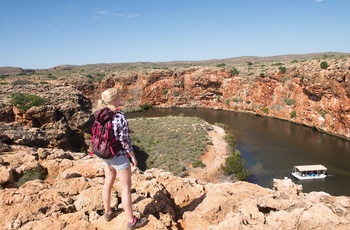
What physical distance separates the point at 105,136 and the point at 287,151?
28.1 m

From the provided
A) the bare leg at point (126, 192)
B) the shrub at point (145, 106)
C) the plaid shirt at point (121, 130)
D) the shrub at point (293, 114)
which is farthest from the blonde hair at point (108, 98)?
the shrub at point (145, 106)

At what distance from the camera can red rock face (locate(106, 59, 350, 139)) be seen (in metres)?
34.4

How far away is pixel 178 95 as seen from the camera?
58.4 metres

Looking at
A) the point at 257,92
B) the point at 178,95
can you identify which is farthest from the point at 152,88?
the point at 257,92

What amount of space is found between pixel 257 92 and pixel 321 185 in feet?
98.6

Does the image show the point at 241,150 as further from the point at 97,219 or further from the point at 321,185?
the point at 97,219

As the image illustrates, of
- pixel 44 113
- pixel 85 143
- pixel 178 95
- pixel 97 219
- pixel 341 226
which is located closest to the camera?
pixel 341 226

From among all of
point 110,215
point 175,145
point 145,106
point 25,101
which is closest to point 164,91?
point 145,106

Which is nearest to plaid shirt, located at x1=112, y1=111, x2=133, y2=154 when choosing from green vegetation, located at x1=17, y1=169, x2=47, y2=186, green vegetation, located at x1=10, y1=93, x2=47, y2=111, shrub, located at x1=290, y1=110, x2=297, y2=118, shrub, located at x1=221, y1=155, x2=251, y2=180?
green vegetation, located at x1=17, y1=169, x2=47, y2=186

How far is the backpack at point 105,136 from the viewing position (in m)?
3.96

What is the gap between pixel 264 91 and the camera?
48.0 meters

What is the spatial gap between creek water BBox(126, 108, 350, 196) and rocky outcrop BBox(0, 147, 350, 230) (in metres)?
16.5

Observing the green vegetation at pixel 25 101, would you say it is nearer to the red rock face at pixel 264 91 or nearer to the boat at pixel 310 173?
the boat at pixel 310 173

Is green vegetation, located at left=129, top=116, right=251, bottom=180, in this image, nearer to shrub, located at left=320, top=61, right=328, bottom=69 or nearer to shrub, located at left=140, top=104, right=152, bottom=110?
Answer: shrub, located at left=320, top=61, right=328, bottom=69
